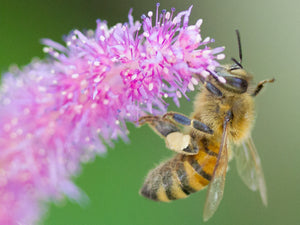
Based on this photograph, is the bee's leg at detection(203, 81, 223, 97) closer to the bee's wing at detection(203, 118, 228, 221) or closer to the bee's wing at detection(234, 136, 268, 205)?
the bee's wing at detection(203, 118, 228, 221)

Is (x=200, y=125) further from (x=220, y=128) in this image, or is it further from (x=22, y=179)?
(x=22, y=179)

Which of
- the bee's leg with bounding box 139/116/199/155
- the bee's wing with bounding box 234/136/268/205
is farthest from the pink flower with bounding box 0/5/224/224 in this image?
the bee's wing with bounding box 234/136/268/205

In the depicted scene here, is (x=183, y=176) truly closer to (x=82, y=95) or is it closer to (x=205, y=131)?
(x=205, y=131)

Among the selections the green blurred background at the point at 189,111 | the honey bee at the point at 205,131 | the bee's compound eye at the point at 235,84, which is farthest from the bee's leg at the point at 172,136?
the green blurred background at the point at 189,111

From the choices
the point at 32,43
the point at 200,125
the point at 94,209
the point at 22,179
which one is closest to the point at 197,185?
the point at 200,125

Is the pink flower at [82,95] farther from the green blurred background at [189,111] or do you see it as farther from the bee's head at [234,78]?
the green blurred background at [189,111]

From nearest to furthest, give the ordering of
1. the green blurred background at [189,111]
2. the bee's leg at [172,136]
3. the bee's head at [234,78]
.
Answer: the bee's head at [234,78]
the bee's leg at [172,136]
the green blurred background at [189,111]
